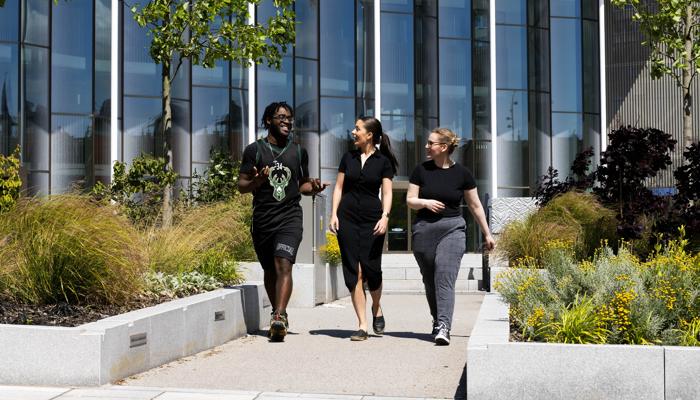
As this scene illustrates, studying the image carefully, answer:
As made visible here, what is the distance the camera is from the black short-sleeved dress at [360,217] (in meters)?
8.52

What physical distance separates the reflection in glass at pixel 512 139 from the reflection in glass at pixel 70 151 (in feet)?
40.6

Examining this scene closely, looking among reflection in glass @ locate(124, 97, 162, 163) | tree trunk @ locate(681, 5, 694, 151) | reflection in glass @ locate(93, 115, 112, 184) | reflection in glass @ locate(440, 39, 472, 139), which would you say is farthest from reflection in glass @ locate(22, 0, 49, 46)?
tree trunk @ locate(681, 5, 694, 151)

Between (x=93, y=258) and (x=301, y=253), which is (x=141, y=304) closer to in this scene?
(x=93, y=258)

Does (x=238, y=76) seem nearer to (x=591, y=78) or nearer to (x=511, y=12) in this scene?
(x=511, y=12)

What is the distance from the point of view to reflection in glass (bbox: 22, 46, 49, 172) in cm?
2728

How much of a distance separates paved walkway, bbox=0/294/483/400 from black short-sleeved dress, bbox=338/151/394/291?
0.62 meters

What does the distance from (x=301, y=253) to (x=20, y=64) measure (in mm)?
16796

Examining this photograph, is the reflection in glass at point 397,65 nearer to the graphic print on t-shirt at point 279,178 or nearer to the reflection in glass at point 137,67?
the reflection in glass at point 137,67

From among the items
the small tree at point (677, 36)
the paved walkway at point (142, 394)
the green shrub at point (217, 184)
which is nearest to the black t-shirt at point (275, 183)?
the paved walkway at point (142, 394)

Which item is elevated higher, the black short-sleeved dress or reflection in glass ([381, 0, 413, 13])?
reflection in glass ([381, 0, 413, 13])

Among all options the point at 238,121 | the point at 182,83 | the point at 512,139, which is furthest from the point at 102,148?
the point at 512,139

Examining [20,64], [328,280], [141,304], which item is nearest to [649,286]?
[141,304]

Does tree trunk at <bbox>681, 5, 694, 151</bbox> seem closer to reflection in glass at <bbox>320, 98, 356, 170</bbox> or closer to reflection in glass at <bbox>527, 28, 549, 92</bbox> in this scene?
reflection in glass at <bbox>320, 98, 356, 170</bbox>

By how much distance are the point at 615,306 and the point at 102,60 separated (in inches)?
942
